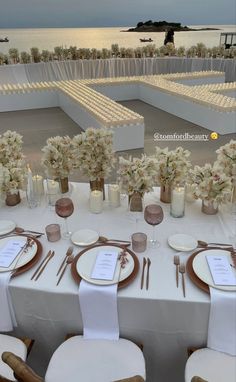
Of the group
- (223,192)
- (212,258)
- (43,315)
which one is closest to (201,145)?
(223,192)

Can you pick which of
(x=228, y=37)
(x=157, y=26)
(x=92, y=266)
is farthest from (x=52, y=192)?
(x=157, y=26)

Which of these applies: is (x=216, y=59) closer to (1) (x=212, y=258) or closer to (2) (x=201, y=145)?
(2) (x=201, y=145)

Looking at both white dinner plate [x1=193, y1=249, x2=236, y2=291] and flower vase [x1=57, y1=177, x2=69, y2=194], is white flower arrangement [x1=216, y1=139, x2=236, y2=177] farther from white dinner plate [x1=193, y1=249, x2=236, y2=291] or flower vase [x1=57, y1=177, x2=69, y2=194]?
flower vase [x1=57, y1=177, x2=69, y2=194]

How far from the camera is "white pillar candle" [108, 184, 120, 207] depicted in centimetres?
180

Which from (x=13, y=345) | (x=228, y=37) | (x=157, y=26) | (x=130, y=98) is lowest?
(x=130, y=98)

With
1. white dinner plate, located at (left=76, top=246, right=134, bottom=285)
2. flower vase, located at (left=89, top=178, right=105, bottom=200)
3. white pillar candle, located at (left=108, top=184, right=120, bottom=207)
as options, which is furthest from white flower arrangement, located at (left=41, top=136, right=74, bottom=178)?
white dinner plate, located at (left=76, top=246, right=134, bottom=285)

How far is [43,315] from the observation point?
4.34 ft

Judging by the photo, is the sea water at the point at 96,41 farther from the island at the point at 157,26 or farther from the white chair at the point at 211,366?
the white chair at the point at 211,366

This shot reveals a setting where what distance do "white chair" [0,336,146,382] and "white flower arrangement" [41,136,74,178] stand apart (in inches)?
36.9

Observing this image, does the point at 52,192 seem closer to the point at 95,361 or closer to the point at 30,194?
the point at 30,194

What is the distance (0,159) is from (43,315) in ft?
Answer: 3.22

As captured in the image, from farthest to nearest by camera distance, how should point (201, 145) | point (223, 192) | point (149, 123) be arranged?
point (149, 123) < point (201, 145) < point (223, 192)

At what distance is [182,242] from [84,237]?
48 centimetres

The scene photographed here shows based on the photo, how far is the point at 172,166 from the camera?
1.72 m
